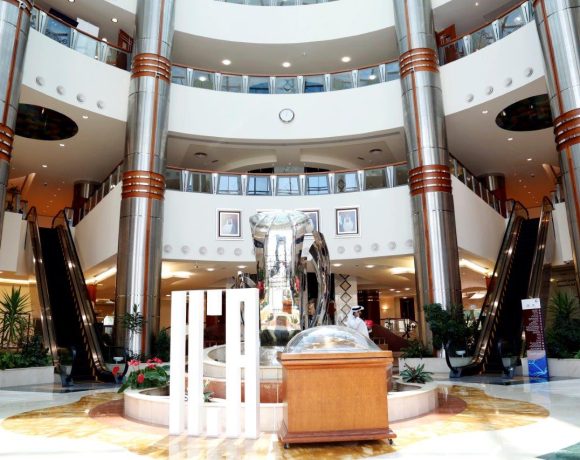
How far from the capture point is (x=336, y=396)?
13.6ft

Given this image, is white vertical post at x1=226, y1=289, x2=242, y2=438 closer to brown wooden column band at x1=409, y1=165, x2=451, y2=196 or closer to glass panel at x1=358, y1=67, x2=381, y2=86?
brown wooden column band at x1=409, y1=165, x2=451, y2=196

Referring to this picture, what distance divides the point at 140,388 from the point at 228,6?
13.7 meters

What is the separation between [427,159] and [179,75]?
780cm

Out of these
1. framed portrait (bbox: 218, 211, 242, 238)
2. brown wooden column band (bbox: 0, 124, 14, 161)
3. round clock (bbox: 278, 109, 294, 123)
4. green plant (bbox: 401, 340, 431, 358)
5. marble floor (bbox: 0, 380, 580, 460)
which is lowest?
marble floor (bbox: 0, 380, 580, 460)

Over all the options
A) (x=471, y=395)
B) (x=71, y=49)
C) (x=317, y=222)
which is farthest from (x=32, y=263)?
(x=471, y=395)

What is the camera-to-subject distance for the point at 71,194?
2255 cm

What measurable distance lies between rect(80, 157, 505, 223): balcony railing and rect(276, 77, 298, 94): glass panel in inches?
115

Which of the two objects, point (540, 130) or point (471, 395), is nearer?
point (471, 395)

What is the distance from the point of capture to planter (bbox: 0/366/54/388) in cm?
972

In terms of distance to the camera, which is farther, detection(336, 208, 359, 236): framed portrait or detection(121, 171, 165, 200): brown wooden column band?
detection(336, 208, 359, 236): framed portrait

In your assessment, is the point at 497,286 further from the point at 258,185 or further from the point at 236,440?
the point at 236,440

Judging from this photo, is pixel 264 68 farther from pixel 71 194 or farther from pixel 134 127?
pixel 71 194

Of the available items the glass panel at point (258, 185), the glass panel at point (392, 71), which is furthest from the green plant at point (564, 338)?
the glass panel at point (392, 71)

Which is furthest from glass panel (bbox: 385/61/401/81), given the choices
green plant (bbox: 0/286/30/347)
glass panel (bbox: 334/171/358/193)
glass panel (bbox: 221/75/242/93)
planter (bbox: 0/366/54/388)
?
planter (bbox: 0/366/54/388)
